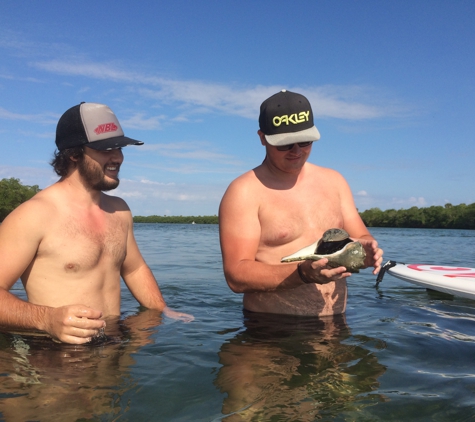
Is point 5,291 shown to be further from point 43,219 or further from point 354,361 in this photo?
point 354,361

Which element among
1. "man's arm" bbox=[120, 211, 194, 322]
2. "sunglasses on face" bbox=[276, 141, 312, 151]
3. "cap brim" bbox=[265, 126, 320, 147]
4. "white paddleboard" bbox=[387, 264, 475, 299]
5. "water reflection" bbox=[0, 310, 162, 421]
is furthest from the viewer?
"white paddleboard" bbox=[387, 264, 475, 299]

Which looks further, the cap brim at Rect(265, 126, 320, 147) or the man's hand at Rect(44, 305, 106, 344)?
the cap brim at Rect(265, 126, 320, 147)

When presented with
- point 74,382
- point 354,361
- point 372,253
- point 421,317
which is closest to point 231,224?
point 372,253

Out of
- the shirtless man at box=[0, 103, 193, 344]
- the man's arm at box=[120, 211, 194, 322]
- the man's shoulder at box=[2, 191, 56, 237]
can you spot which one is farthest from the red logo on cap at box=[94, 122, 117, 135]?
the man's arm at box=[120, 211, 194, 322]

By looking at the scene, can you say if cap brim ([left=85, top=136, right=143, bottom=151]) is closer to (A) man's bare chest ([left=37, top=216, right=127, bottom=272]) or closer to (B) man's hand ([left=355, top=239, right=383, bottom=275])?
(A) man's bare chest ([left=37, top=216, right=127, bottom=272])

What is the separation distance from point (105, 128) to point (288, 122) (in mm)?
1573

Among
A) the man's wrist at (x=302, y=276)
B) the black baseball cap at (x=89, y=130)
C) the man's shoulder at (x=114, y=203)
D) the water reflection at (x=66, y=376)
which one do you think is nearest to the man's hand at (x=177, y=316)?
the water reflection at (x=66, y=376)

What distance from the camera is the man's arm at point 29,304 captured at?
305cm

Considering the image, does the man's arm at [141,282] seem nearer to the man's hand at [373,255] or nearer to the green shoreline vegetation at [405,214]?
the man's hand at [373,255]

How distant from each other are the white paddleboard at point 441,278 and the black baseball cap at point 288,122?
4239 mm

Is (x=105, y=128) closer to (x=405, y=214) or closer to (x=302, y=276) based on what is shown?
(x=302, y=276)

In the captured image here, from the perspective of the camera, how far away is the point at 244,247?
416 cm

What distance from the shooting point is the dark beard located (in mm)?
3914

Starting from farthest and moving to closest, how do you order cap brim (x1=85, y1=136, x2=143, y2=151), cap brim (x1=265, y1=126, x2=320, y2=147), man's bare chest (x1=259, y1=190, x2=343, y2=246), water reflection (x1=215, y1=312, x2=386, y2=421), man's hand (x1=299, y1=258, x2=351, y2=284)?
man's bare chest (x1=259, y1=190, x2=343, y2=246)
cap brim (x1=265, y1=126, x2=320, y2=147)
cap brim (x1=85, y1=136, x2=143, y2=151)
man's hand (x1=299, y1=258, x2=351, y2=284)
water reflection (x1=215, y1=312, x2=386, y2=421)
